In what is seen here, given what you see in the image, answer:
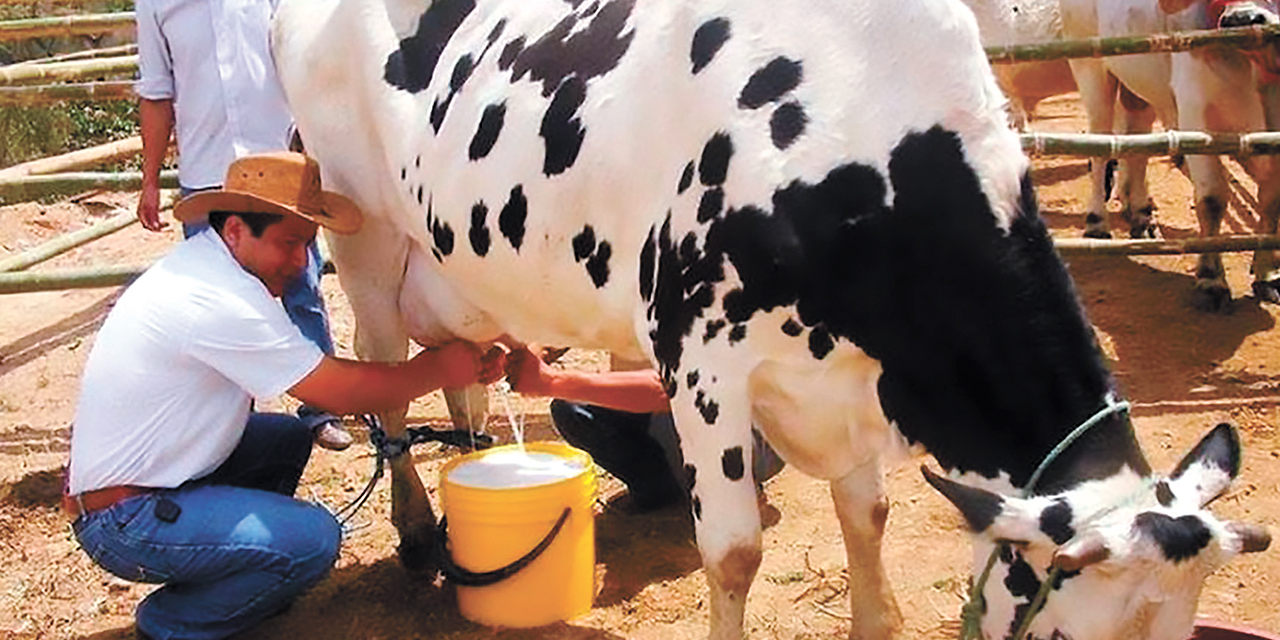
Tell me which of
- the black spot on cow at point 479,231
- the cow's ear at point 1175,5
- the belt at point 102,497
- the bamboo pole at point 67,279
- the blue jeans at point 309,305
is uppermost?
the black spot on cow at point 479,231

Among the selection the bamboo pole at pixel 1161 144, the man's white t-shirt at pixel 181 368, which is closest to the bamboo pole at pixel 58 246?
the man's white t-shirt at pixel 181 368

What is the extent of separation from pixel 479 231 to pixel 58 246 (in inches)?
168

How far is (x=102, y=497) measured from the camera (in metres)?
3.75

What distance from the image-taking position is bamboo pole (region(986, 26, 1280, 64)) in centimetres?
557

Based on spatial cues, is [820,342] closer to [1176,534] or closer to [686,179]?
[686,179]

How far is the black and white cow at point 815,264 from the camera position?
2.63 meters

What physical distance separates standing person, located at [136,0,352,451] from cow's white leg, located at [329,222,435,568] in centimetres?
36

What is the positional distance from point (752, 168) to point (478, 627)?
5.37ft

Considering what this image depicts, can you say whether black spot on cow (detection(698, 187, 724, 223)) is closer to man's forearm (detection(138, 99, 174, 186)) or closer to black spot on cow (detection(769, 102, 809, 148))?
black spot on cow (detection(769, 102, 809, 148))

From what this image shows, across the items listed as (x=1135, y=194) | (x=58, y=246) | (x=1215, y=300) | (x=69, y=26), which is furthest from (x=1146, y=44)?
(x=69, y=26)

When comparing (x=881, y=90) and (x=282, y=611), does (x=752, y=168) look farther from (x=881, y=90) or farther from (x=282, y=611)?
(x=282, y=611)

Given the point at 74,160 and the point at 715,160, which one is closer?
the point at 715,160

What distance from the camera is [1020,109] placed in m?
8.15

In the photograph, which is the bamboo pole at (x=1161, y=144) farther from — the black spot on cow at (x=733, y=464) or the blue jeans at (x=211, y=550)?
the blue jeans at (x=211, y=550)
